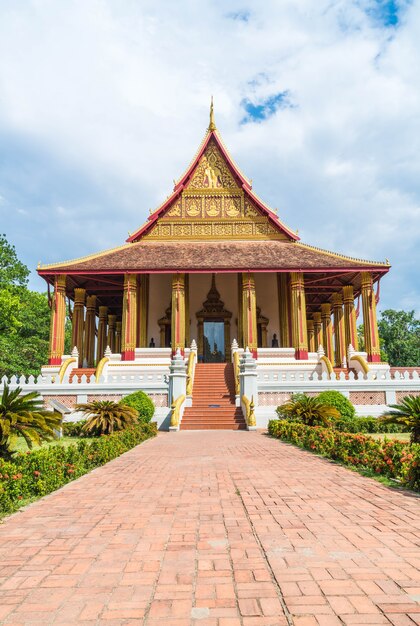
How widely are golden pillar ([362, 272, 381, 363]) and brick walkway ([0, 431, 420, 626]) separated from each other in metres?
17.0

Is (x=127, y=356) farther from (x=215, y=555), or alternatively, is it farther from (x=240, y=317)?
(x=215, y=555)

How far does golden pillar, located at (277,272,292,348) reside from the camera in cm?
2427

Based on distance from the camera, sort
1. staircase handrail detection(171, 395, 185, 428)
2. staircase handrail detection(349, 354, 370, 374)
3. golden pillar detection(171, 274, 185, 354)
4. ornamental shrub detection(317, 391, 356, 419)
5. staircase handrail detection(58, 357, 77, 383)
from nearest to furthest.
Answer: ornamental shrub detection(317, 391, 356, 419) → staircase handrail detection(171, 395, 185, 428) → staircase handrail detection(58, 357, 77, 383) → staircase handrail detection(349, 354, 370, 374) → golden pillar detection(171, 274, 185, 354)

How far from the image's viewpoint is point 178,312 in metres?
22.3

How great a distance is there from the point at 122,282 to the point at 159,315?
3.58m

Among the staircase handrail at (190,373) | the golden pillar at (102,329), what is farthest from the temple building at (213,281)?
the staircase handrail at (190,373)

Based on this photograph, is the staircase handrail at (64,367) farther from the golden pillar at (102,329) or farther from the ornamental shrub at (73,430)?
the golden pillar at (102,329)

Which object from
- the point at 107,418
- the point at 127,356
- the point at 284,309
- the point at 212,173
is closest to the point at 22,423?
the point at 107,418

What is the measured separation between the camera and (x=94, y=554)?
3285 millimetres

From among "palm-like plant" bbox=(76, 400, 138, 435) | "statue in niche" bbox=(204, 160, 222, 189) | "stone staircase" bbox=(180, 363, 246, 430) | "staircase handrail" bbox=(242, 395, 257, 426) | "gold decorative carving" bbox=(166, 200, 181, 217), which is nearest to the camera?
"palm-like plant" bbox=(76, 400, 138, 435)

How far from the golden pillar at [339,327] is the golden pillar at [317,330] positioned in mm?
5088

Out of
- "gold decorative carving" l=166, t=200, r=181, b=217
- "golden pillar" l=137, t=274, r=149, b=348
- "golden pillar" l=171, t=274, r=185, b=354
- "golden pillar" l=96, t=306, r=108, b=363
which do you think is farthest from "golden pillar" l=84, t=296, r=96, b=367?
"gold decorative carving" l=166, t=200, r=181, b=217

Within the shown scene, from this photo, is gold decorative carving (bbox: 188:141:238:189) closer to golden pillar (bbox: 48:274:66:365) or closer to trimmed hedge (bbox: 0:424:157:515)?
golden pillar (bbox: 48:274:66:365)

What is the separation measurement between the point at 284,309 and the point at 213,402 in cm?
1009
